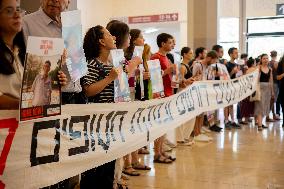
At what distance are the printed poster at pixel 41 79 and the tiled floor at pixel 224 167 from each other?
1.97m

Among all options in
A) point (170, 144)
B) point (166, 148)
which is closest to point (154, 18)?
point (170, 144)

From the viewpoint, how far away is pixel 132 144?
293cm

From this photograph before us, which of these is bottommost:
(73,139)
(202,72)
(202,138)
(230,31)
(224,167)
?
(224,167)

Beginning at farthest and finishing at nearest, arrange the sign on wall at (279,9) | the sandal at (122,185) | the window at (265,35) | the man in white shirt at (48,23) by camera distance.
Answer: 1. the window at (265,35)
2. the sign on wall at (279,9)
3. the sandal at (122,185)
4. the man in white shirt at (48,23)

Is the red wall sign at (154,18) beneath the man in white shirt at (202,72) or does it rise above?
above

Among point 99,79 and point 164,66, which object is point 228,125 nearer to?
point 164,66

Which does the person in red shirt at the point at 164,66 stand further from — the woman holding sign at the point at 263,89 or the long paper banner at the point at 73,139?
the woman holding sign at the point at 263,89

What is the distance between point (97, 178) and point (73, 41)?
1025 millimetres

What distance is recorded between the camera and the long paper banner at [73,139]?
1.89 m

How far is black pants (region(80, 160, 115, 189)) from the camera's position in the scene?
8.73ft

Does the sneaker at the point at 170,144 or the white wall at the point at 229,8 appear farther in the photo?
the white wall at the point at 229,8

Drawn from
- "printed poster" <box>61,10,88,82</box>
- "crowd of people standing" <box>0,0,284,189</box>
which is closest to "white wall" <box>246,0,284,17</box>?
"crowd of people standing" <box>0,0,284,189</box>

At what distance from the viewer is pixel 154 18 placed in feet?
44.5

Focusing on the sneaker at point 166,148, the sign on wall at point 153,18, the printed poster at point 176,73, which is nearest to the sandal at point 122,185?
the printed poster at point 176,73
